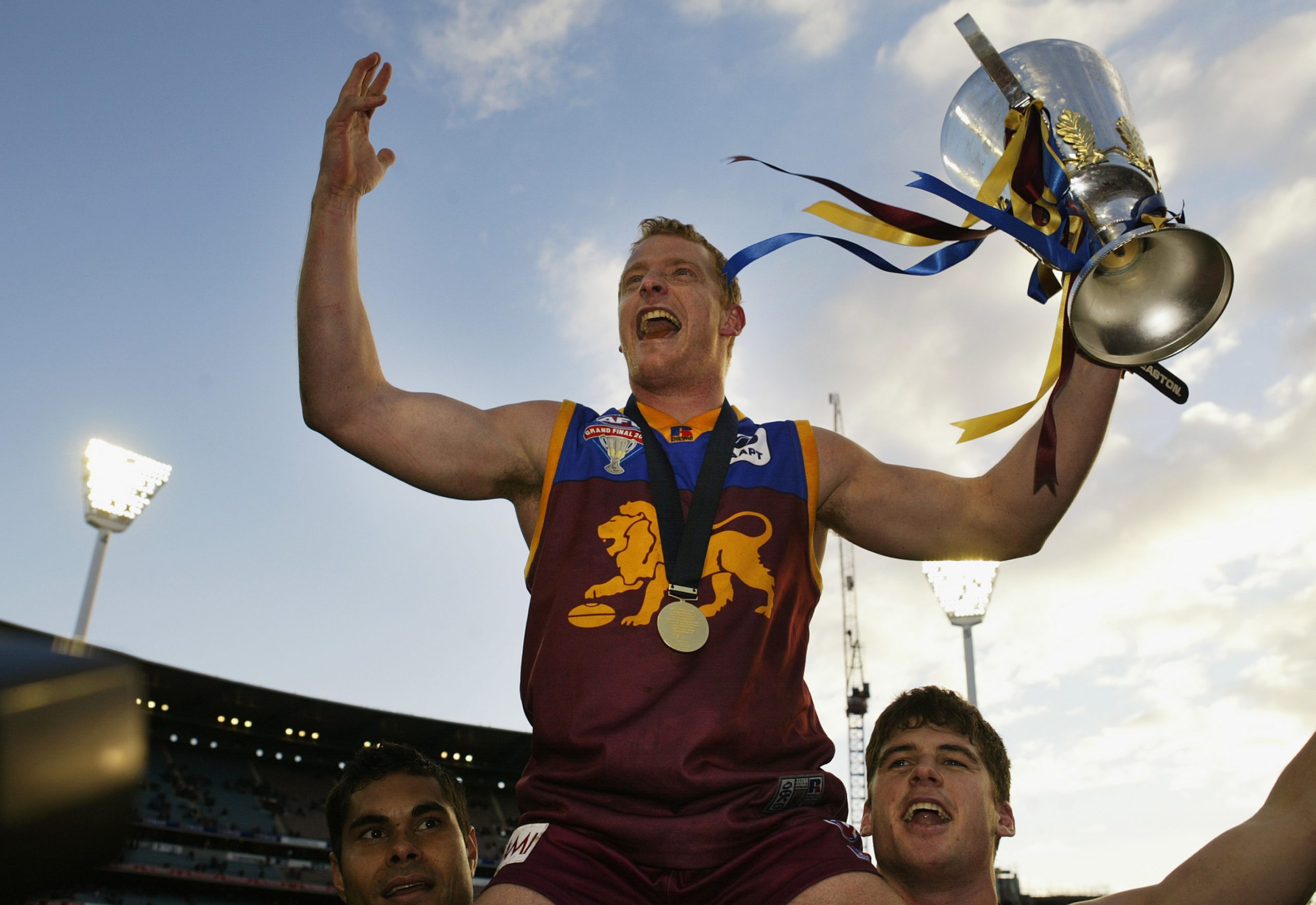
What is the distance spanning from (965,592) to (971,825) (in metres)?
10.6

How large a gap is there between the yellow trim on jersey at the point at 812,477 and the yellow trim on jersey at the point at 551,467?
2.18 ft

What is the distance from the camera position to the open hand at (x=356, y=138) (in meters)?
2.64

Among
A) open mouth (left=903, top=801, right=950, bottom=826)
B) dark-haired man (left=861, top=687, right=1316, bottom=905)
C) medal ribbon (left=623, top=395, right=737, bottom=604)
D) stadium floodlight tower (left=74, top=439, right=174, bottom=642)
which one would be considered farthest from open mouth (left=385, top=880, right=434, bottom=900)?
stadium floodlight tower (left=74, top=439, right=174, bottom=642)

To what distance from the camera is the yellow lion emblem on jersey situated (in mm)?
2521

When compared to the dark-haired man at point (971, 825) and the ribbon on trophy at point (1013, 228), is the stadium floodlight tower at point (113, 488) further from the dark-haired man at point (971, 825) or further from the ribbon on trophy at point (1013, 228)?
the ribbon on trophy at point (1013, 228)

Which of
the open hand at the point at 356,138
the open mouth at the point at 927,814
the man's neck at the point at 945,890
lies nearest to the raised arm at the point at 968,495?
the open mouth at the point at 927,814

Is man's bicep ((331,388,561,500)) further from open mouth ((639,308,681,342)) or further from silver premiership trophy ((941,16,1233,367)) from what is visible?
silver premiership trophy ((941,16,1233,367))

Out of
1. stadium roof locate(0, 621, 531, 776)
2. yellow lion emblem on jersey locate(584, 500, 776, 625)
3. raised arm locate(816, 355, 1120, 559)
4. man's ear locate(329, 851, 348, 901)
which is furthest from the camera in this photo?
stadium roof locate(0, 621, 531, 776)

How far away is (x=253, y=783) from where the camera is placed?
38562 mm

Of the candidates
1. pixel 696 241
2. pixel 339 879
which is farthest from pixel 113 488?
pixel 696 241

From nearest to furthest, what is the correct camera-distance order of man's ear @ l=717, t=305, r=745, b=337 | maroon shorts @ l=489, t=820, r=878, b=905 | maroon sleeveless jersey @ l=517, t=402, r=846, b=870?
maroon shorts @ l=489, t=820, r=878, b=905
maroon sleeveless jersey @ l=517, t=402, r=846, b=870
man's ear @ l=717, t=305, r=745, b=337

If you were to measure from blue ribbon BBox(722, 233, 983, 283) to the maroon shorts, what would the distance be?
5.12 ft

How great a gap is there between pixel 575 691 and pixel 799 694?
23.2 inches

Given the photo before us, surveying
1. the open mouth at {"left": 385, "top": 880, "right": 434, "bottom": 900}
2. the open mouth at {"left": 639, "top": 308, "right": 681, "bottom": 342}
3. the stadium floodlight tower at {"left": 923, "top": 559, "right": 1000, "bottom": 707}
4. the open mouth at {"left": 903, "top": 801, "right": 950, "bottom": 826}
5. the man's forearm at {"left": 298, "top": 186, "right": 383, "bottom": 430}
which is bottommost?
the open mouth at {"left": 385, "top": 880, "right": 434, "bottom": 900}
